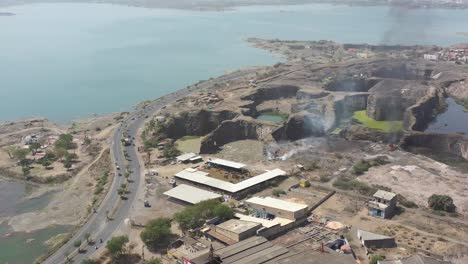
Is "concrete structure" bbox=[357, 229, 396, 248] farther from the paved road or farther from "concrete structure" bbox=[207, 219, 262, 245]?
the paved road

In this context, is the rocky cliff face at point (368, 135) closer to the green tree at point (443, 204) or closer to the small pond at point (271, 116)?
the small pond at point (271, 116)

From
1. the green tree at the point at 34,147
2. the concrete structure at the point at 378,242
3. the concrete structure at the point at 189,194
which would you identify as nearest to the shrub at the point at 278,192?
the concrete structure at the point at 189,194

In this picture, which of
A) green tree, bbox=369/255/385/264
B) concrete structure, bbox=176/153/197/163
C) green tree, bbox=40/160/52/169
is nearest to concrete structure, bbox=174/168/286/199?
concrete structure, bbox=176/153/197/163

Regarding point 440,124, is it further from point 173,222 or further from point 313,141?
point 173,222

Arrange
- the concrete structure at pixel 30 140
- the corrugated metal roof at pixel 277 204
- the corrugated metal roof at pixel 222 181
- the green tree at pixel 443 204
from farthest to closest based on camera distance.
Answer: the concrete structure at pixel 30 140
the corrugated metal roof at pixel 222 181
the green tree at pixel 443 204
the corrugated metal roof at pixel 277 204

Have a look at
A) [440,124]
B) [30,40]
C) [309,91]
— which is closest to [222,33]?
[30,40]
